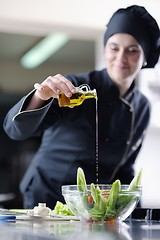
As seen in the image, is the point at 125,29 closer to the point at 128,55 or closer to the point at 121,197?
the point at 128,55

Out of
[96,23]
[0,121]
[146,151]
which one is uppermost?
[96,23]

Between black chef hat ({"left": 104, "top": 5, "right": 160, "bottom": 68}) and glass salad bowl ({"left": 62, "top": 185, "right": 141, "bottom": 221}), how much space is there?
4.27 feet

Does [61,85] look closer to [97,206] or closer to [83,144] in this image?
[97,206]

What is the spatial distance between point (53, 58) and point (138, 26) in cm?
263

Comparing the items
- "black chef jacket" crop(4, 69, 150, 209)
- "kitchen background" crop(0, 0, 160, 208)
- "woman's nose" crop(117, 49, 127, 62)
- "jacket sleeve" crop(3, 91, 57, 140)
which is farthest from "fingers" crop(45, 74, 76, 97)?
"kitchen background" crop(0, 0, 160, 208)

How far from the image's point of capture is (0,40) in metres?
4.38

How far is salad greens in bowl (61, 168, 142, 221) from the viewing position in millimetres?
1232

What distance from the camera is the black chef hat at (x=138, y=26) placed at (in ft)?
7.78

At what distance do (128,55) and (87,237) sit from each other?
64.7 inches

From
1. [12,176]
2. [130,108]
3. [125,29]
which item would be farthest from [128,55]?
[12,176]

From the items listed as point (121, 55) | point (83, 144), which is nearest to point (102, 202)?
point (83, 144)

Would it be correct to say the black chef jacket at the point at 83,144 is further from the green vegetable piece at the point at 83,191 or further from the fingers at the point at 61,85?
the green vegetable piece at the point at 83,191

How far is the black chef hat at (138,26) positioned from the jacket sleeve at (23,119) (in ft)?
2.44

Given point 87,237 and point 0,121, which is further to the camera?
point 0,121
